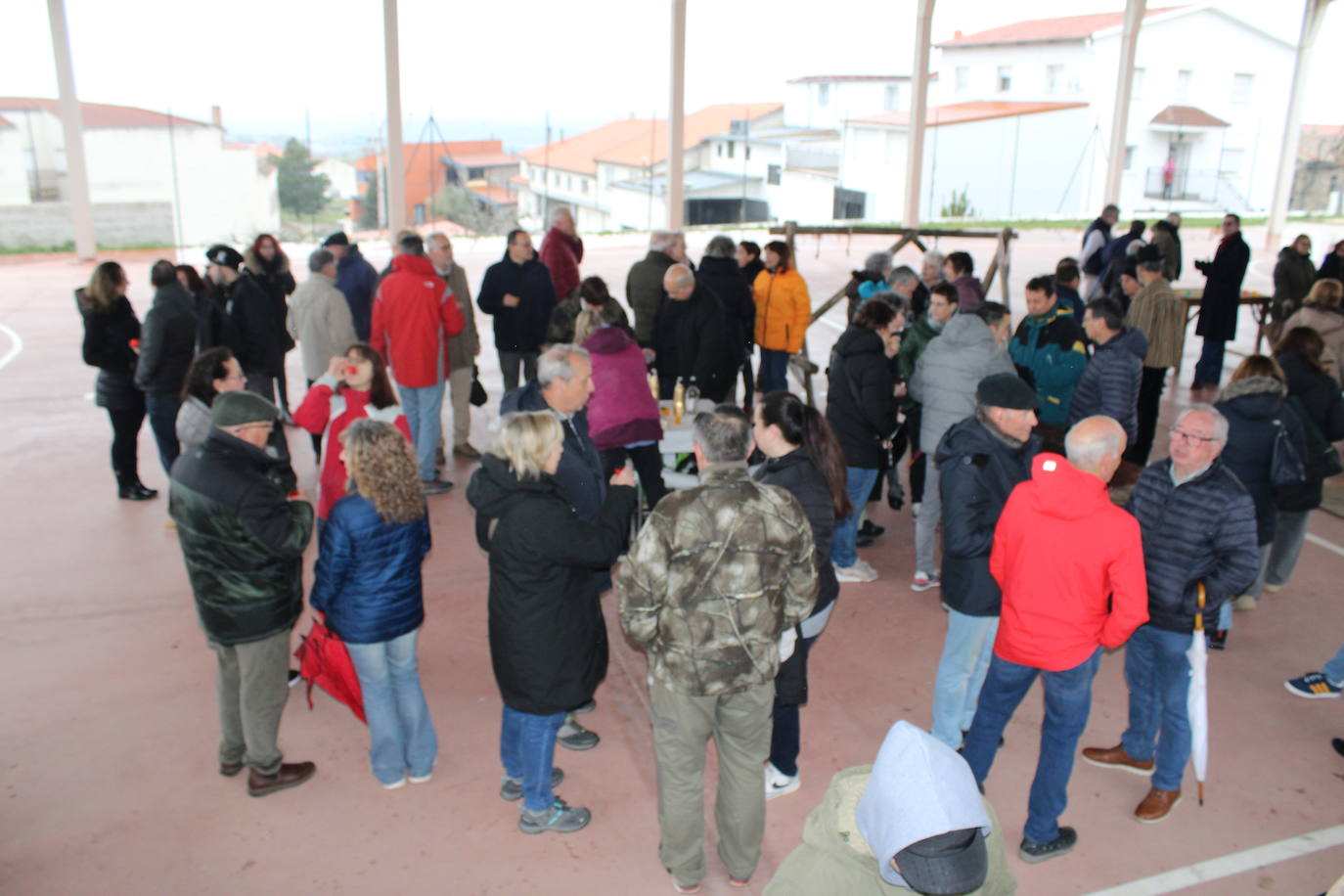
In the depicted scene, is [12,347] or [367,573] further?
[12,347]

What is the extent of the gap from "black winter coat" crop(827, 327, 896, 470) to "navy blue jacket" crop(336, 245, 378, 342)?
4.01 metres

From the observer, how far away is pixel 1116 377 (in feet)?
19.1

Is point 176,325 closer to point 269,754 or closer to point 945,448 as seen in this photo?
point 269,754

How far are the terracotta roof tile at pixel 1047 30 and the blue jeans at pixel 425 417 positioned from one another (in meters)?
27.7

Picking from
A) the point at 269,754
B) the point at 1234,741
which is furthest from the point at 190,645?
the point at 1234,741

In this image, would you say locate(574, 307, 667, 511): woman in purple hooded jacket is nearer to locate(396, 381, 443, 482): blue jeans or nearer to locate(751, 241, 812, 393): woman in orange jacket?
locate(396, 381, 443, 482): blue jeans

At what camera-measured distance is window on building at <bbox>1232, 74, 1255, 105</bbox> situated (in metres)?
31.0

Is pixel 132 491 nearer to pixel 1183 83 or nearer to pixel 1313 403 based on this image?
pixel 1313 403

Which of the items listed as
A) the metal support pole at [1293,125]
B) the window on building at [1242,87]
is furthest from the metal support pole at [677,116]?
the window on building at [1242,87]

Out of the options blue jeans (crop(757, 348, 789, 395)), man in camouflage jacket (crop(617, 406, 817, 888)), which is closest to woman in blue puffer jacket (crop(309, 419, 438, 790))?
man in camouflage jacket (crop(617, 406, 817, 888))

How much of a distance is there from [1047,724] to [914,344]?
329cm

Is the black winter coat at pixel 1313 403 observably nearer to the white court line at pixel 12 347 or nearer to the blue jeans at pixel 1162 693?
the blue jeans at pixel 1162 693

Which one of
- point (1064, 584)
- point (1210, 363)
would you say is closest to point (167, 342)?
point (1064, 584)

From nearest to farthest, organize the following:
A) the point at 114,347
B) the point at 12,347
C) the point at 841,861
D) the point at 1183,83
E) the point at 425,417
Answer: the point at 841,861, the point at 114,347, the point at 425,417, the point at 12,347, the point at 1183,83
